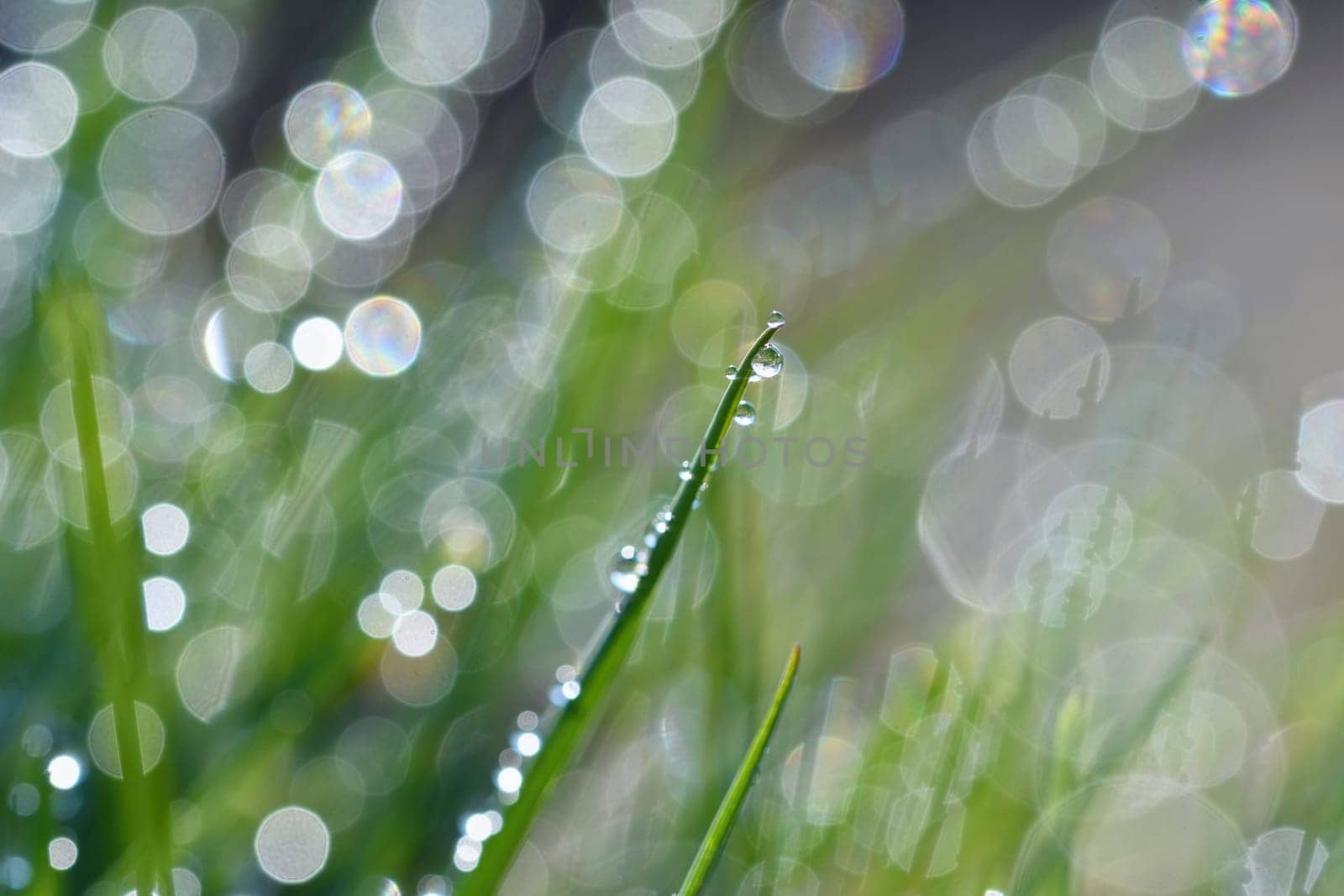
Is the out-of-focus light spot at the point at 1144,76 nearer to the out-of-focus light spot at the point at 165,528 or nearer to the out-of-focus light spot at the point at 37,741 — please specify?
the out-of-focus light spot at the point at 165,528

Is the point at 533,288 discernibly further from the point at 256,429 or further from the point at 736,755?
the point at 736,755

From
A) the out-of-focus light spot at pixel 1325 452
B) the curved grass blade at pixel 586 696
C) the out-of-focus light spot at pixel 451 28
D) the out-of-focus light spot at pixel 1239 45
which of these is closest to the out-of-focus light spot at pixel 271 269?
the curved grass blade at pixel 586 696

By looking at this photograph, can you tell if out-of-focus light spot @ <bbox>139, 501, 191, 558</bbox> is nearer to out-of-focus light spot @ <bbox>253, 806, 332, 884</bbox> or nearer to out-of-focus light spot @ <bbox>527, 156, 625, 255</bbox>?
out-of-focus light spot @ <bbox>253, 806, 332, 884</bbox>

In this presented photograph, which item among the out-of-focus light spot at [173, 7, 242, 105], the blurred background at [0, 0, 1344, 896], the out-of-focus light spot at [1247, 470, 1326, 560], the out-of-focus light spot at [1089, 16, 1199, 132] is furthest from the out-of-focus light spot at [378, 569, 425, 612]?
the out-of-focus light spot at [1089, 16, 1199, 132]

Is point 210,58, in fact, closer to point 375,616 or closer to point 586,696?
point 375,616

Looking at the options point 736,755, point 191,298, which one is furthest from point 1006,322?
point 736,755

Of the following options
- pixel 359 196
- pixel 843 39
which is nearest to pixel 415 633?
pixel 359 196
